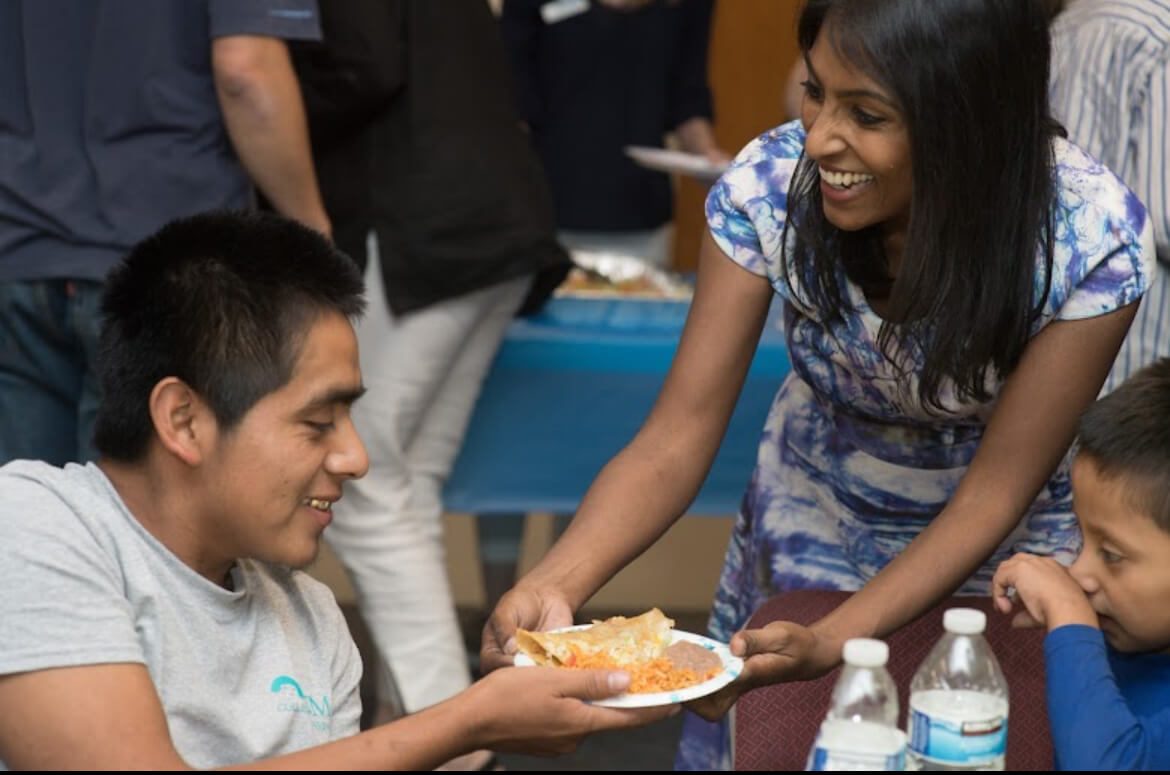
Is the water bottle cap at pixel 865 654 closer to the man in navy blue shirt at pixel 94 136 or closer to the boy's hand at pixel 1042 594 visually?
the boy's hand at pixel 1042 594

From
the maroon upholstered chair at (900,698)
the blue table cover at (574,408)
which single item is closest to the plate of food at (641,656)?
the maroon upholstered chair at (900,698)

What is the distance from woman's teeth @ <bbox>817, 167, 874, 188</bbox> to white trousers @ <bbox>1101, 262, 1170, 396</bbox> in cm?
118

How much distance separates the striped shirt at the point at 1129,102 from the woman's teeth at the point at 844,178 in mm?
1027

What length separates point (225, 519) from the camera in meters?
1.66

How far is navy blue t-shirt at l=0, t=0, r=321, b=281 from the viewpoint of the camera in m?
2.66

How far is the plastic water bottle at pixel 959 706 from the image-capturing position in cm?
129

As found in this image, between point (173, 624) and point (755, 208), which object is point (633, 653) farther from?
point (755, 208)

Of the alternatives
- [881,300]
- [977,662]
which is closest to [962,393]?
[881,300]

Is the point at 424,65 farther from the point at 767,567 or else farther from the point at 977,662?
the point at 977,662

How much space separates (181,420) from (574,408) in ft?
6.02

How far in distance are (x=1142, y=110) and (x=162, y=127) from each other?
1.64 m

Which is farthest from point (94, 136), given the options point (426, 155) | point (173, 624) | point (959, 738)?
point (959, 738)

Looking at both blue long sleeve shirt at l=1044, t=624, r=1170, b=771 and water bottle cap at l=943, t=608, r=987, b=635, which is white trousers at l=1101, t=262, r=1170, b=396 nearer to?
blue long sleeve shirt at l=1044, t=624, r=1170, b=771

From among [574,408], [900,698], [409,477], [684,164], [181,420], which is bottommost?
[409,477]
